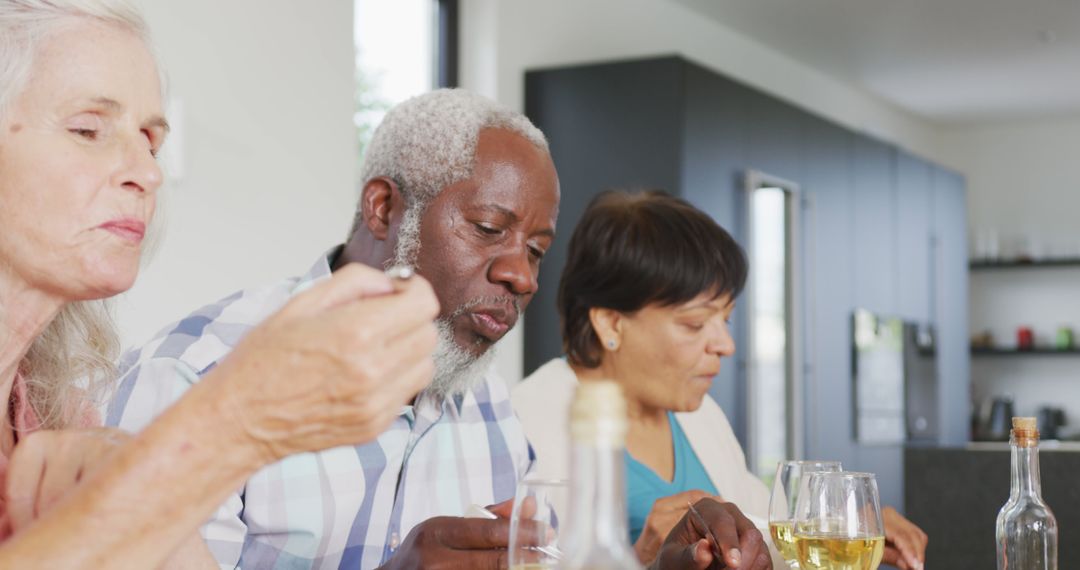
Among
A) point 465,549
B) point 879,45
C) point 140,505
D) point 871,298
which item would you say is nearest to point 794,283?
point 871,298

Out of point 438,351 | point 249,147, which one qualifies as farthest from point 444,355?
point 249,147

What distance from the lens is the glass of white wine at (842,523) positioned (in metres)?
1.26

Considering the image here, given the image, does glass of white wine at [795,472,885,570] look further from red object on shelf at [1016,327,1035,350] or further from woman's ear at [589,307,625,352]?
red object on shelf at [1016,327,1035,350]

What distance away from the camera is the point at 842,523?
1260 millimetres

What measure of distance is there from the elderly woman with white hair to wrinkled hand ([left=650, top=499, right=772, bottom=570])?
521 mm

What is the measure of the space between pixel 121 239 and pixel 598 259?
4.62 ft

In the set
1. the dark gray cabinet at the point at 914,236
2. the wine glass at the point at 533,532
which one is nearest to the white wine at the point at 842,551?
the wine glass at the point at 533,532

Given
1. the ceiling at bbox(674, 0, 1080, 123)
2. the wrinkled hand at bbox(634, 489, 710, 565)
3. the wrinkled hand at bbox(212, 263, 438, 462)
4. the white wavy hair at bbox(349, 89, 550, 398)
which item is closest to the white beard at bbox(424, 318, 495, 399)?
the white wavy hair at bbox(349, 89, 550, 398)

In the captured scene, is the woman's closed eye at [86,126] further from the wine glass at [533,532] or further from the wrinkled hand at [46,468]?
the wine glass at [533,532]

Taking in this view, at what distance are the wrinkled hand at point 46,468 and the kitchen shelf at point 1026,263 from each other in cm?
767

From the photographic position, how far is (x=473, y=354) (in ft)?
5.44

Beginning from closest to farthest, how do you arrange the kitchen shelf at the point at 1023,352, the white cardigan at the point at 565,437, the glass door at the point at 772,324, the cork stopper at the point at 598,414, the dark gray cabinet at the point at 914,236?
the cork stopper at the point at 598,414 < the white cardigan at the point at 565,437 < the glass door at the point at 772,324 < the dark gray cabinet at the point at 914,236 < the kitchen shelf at the point at 1023,352

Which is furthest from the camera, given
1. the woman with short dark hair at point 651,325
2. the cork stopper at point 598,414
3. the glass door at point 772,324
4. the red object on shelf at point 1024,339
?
the red object on shelf at point 1024,339

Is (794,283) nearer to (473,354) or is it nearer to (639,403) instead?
(639,403)
